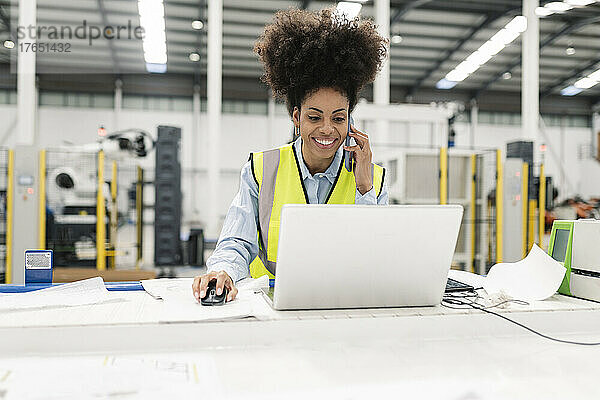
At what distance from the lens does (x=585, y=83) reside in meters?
14.5

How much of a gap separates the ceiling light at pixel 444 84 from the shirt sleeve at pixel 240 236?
43.9 feet

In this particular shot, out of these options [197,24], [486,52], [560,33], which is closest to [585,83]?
[560,33]

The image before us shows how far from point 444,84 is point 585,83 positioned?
4172 millimetres

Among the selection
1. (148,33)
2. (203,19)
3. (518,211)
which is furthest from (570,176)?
(148,33)

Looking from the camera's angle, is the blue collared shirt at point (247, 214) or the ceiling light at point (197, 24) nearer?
the blue collared shirt at point (247, 214)

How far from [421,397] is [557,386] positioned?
0.26 metres

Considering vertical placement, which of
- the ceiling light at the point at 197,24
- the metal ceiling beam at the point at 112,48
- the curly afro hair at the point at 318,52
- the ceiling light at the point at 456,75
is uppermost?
the ceiling light at the point at 197,24

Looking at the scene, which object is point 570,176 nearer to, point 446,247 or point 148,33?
point 148,33

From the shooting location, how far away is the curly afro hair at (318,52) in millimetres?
1718

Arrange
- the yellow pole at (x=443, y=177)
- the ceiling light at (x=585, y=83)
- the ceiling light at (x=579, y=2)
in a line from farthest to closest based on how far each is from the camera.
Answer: the ceiling light at (x=585, y=83)
the ceiling light at (x=579, y=2)
the yellow pole at (x=443, y=177)

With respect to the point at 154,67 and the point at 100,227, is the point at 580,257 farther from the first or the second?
the point at 154,67

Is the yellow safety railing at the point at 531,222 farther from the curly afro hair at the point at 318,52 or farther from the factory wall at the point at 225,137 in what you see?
the factory wall at the point at 225,137

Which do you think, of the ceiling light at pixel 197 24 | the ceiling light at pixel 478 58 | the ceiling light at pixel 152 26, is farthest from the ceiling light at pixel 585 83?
the ceiling light at pixel 152 26

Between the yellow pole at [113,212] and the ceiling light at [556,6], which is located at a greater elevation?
the ceiling light at [556,6]
